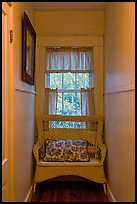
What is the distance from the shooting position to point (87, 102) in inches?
163

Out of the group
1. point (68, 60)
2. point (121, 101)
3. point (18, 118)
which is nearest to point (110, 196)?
point (121, 101)

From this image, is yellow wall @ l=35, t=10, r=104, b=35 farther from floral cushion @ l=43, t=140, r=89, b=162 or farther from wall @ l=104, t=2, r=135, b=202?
floral cushion @ l=43, t=140, r=89, b=162

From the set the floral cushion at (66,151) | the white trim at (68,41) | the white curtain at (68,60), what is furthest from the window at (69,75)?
the floral cushion at (66,151)

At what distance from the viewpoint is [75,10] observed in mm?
4105

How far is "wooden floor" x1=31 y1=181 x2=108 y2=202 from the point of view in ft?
11.3

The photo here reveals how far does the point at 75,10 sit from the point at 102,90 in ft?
4.17

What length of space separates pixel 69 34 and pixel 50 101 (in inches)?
41.5

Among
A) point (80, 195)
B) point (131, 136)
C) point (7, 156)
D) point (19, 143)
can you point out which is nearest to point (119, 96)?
point (131, 136)

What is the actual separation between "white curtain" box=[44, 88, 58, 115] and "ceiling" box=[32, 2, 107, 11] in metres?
1.20

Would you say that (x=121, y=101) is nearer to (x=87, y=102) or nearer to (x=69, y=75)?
(x=87, y=102)

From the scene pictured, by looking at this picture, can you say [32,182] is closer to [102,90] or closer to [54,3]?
[102,90]

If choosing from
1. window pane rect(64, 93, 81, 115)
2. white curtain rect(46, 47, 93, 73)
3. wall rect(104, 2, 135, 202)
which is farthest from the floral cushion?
white curtain rect(46, 47, 93, 73)

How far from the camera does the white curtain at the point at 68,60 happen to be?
13.8 feet

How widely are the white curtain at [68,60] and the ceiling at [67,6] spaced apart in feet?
1.92
